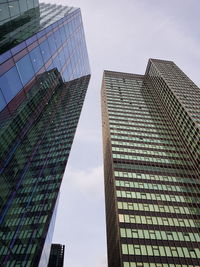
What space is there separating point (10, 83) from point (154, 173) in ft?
174

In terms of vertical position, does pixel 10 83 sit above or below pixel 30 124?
below

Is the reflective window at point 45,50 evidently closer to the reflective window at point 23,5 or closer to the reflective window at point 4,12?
the reflective window at point 23,5

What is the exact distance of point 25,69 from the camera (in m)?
23.9

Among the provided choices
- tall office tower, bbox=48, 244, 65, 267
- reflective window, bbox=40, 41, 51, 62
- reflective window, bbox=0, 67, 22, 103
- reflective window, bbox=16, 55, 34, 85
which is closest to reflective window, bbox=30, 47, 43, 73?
reflective window, bbox=16, 55, 34, 85

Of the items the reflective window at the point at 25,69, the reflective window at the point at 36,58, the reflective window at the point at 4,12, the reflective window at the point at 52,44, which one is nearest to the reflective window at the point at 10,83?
the reflective window at the point at 25,69

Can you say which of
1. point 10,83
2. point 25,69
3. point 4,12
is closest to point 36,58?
point 25,69

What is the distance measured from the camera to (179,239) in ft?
156

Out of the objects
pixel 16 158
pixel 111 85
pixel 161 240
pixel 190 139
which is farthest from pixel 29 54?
pixel 111 85

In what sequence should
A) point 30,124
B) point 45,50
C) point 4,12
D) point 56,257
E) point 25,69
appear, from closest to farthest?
point 4,12 < point 25,69 < point 45,50 < point 30,124 < point 56,257

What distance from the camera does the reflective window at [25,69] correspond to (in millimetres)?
22709

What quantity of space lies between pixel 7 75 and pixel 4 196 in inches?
751

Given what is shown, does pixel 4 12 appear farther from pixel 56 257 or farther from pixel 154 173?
pixel 56 257

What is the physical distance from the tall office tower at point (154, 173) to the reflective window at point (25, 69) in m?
36.6

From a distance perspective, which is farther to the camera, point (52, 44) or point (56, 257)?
point (56, 257)
